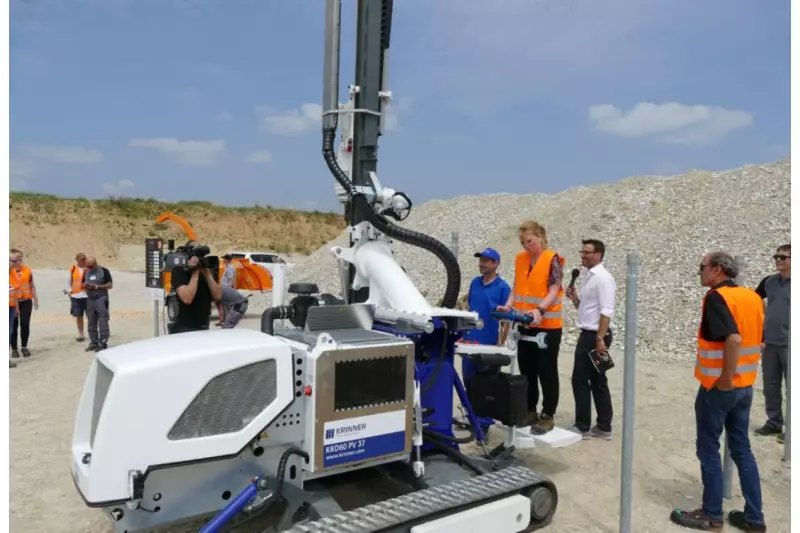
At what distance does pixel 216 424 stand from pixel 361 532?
0.93 meters

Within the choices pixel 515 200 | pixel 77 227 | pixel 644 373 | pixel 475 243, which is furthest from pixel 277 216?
pixel 644 373

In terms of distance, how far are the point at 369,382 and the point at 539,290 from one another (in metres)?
2.46

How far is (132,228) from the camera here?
4559cm

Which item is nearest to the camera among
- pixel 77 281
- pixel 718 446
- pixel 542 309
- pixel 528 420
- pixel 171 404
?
pixel 171 404

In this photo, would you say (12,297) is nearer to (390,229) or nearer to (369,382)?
(390,229)

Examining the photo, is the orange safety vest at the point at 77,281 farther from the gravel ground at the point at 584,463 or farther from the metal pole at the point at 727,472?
the metal pole at the point at 727,472

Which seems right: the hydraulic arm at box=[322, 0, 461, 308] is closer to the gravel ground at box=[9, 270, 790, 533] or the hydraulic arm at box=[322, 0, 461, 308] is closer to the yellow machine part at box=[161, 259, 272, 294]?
the gravel ground at box=[9, 270, 790, 533]

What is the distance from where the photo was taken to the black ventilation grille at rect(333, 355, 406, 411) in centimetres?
355

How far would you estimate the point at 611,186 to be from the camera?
71.1ft

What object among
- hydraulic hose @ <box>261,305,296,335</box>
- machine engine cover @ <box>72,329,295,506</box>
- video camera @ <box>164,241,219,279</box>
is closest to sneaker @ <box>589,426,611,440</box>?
hydraulic hose @ <box>261,305,296,335</box>

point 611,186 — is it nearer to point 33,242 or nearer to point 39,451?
point 39,451

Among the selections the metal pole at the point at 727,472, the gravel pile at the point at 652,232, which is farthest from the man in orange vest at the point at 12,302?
the metal pole at the point at 727,472

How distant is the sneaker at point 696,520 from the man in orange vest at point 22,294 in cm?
898

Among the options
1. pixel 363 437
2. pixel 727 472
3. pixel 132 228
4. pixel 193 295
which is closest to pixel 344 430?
pixel 363 437
